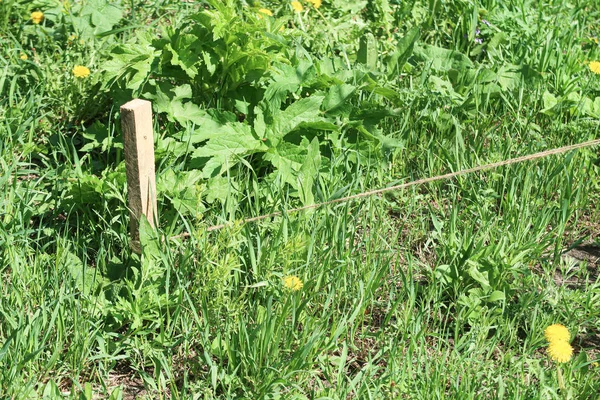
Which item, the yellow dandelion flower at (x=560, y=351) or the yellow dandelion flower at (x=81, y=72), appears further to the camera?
the yellow dandelion flower at (x=81, y=72)

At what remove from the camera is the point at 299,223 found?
282 cm

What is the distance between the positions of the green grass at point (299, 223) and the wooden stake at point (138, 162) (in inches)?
3.7

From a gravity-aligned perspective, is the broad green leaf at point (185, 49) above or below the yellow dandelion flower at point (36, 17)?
above

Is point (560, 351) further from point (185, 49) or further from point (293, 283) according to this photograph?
point (185, 49)

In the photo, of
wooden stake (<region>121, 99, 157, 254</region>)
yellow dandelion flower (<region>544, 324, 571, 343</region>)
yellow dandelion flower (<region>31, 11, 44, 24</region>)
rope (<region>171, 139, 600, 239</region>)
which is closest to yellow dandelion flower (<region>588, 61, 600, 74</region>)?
rope (<region>171, 139, 600, 239</region>)

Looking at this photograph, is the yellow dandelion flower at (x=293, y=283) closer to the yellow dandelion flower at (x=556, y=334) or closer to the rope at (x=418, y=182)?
the rope at (x=418, y=182)

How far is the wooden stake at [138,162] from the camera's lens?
96.0 inches

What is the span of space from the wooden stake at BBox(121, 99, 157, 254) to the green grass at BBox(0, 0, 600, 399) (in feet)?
0.31

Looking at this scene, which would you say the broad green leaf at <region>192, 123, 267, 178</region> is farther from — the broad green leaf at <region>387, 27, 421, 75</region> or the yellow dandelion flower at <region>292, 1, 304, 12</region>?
the yellow dandelion flower at <region>292, 1, 304, 12</region>

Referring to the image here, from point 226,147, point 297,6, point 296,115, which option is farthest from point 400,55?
point 226,147

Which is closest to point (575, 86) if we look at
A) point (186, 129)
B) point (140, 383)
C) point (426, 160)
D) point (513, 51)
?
point (513, 51)

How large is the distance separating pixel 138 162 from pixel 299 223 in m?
0.63

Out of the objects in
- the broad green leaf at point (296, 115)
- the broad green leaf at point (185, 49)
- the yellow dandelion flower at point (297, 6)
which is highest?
the broad green leaf at point (185, 49)

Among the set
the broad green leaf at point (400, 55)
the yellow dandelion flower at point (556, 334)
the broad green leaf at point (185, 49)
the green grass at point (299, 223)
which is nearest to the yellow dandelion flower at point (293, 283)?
the green grass at point (299, 223)
